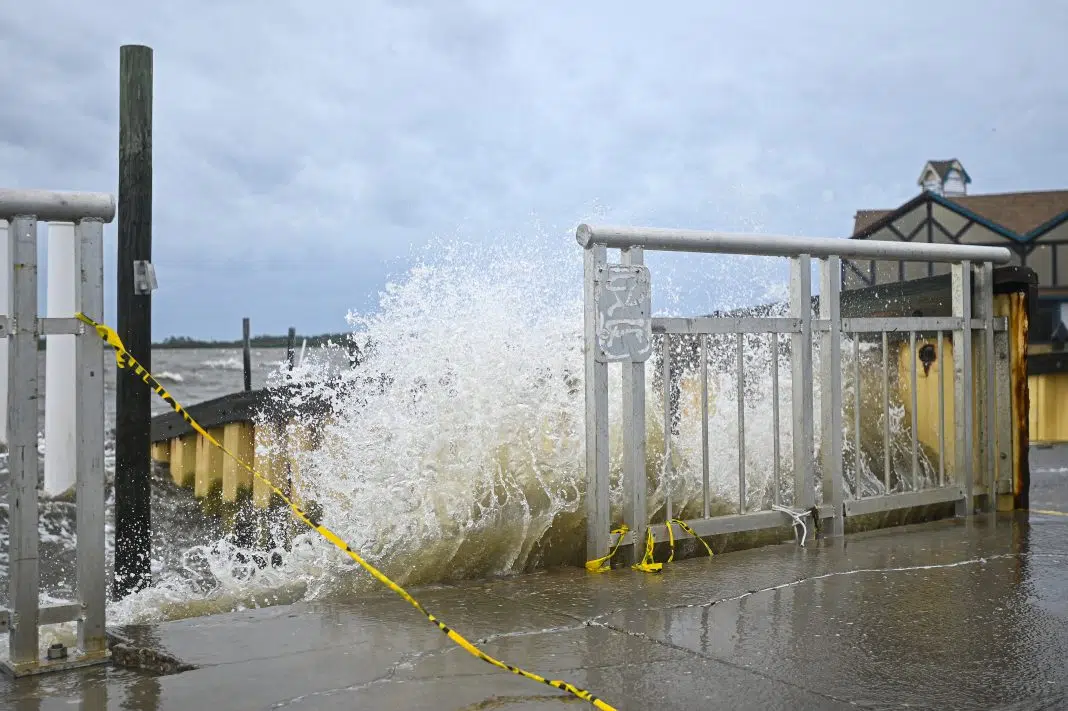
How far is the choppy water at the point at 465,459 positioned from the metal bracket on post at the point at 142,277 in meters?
1.65

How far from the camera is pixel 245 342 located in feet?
107

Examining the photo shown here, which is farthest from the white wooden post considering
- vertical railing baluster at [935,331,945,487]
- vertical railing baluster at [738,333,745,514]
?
vertical railing baluster at [935,331,945,487]

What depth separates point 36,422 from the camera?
144 inches

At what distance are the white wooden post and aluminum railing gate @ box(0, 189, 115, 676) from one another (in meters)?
8.77

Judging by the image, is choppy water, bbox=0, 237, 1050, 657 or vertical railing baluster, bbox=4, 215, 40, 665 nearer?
vertical railing baluster, bbox=4, 215, 40, 665

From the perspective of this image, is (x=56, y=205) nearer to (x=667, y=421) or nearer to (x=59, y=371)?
(x=667, y=421)

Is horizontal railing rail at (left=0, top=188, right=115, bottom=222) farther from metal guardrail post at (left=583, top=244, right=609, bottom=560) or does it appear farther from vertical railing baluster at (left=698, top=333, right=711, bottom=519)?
vertical railing baluster at (left=698, top=333, right=711, bottom=519)

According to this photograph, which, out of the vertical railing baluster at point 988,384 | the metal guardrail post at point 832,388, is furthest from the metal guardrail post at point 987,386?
the metal guardrail post at point 832,388

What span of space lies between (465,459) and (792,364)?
6.44 ft

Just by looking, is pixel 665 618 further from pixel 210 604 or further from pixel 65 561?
pixel 65 561

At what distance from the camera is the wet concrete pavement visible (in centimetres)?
329

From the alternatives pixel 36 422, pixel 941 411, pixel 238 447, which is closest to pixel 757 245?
pixel 941 411

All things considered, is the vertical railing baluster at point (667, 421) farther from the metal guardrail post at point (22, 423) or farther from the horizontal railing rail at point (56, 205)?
the metal guardrail post at point (22, 423)

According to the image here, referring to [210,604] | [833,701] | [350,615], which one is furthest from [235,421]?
[833,701]
